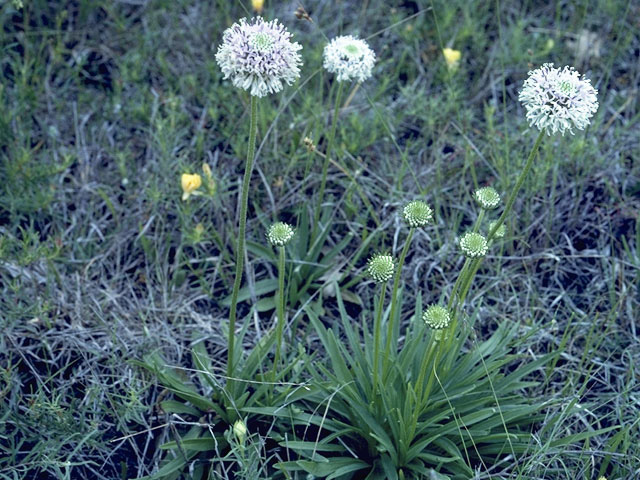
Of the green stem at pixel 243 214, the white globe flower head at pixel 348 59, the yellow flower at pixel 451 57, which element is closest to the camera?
the green stem at pixel 243 214

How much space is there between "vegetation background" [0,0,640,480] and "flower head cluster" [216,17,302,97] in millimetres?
1015

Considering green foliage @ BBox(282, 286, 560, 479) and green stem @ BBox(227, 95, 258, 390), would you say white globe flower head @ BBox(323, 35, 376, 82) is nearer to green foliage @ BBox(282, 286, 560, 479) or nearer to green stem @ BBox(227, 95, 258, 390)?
green stem @ BBox(227, 95, 258, 390)

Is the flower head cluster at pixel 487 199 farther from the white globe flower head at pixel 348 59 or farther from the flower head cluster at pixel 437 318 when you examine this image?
the white globe flower head at pixel 348 59

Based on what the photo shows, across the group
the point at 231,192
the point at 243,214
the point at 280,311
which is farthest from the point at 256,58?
the point at 231,192

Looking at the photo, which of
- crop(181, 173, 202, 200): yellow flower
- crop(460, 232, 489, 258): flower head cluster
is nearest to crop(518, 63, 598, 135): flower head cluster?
crop(460, 232, 489, 258): flower head cluster

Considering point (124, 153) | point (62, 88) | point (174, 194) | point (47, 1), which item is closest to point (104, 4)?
point (47, 1)

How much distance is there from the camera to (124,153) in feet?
11.9

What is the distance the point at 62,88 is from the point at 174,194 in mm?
1083

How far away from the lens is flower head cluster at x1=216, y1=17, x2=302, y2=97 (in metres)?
2.12

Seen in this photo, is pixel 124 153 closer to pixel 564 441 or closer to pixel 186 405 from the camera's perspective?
pixel 186 405

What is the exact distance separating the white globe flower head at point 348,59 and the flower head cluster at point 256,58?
30.8 inches

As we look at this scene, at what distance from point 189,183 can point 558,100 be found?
1722mm

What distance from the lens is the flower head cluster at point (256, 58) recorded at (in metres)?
2.12

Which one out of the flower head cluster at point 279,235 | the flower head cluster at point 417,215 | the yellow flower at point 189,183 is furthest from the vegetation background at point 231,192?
the flower head cluster at point 279,235
